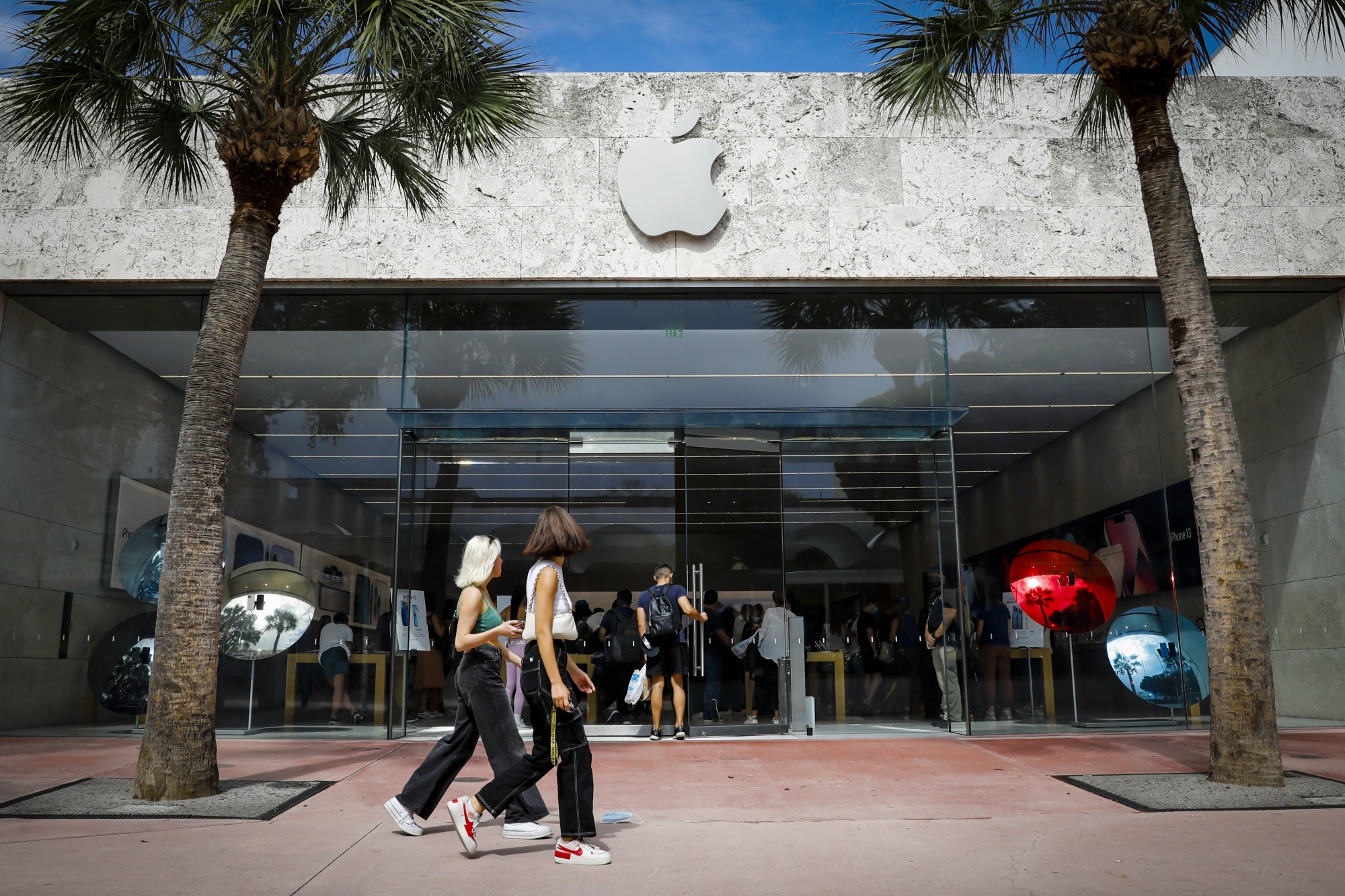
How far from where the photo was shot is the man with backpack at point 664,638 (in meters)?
9.59

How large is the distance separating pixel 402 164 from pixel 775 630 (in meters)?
5.85

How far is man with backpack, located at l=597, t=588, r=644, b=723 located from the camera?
10.3m

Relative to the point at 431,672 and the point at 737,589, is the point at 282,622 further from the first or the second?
the point at 737,589

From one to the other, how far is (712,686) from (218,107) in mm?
7118

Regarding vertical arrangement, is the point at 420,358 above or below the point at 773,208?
below

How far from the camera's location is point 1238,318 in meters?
11.7

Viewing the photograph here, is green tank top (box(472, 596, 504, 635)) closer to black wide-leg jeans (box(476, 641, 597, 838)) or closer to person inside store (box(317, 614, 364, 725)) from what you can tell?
black wide-leg jeans (box(476, 641, 597, 838))

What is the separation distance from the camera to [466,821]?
4738mm

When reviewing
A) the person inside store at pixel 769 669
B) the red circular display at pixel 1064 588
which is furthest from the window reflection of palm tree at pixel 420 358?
the red circular display at pixel 1064 588

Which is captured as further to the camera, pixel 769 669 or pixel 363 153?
pixel 769 669

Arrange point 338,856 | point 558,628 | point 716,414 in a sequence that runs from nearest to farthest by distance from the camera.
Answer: point 558,628 < point 338,856 < point 716,414

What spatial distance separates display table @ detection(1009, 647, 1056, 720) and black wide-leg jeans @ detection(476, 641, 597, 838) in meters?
7.09

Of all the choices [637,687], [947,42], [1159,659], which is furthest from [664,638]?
[947,42]

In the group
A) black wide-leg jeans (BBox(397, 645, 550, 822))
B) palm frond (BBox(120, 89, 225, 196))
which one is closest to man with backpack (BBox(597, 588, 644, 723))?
black wide-leg jeans (BBox(397, 645, 550, 822))
